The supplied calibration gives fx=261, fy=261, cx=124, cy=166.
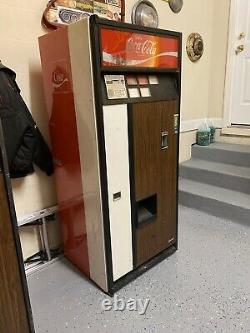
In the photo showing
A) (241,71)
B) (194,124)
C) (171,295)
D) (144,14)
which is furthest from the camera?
(194,124)

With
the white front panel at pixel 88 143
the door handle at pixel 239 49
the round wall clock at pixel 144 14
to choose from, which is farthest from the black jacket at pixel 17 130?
the door handle at pixel 239 49

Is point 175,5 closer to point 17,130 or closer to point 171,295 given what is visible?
point 17,130

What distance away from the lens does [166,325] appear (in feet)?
4.73

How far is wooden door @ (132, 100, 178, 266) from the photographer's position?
1.57 meters

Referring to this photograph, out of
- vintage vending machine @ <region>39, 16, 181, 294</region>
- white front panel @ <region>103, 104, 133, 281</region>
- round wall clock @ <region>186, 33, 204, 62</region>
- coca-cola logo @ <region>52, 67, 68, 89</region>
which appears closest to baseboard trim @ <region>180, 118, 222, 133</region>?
round wall clock @ <region>186, 33, 204, 62</region>

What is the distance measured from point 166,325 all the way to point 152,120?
1.17m

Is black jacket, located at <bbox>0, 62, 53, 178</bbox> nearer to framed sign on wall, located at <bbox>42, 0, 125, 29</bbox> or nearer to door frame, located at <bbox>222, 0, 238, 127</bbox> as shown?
framed sign on wall, located at <bbox>42, 0, 125, 29</bbox>

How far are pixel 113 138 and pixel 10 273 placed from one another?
0.81 metres

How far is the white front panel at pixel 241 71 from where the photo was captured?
2.94 m

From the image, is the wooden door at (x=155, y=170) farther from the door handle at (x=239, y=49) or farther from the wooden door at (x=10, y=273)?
the door handle at (x=239, y=49)

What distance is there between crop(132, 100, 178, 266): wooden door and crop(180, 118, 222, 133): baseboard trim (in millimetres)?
1385

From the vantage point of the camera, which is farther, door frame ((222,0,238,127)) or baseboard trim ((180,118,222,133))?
baseboard trim ((180,118,222,133))

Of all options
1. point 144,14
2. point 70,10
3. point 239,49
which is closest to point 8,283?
point 70,10

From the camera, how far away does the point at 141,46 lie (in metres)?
1.46
